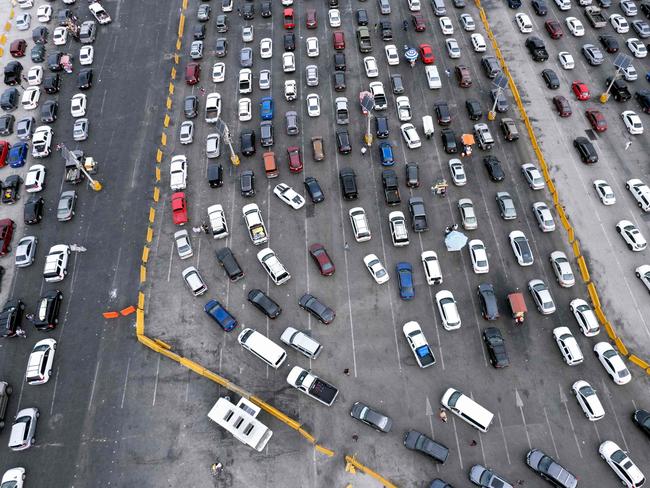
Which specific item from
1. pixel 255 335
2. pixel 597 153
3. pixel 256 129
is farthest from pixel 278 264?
pixel 597 153

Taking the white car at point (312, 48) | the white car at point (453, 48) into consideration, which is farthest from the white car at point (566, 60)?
the white car at point (312, 48)

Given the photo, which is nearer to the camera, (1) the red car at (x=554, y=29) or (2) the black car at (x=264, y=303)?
(2) the black car at (x=264, y=303)

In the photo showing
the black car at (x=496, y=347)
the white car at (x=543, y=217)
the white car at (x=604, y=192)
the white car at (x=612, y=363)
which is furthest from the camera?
the white car at (x=604, y=192)

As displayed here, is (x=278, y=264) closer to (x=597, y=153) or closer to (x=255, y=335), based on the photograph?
(x=255, y=335)

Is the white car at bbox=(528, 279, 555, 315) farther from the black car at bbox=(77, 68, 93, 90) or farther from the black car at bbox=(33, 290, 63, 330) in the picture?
the black car at bbox=(77, 68, 93, 90)

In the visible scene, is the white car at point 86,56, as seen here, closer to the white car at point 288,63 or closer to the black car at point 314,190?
the white car at point 288,63

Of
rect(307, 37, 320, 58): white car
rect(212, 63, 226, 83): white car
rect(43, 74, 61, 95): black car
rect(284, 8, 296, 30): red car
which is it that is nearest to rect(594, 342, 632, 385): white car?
rect(307, 37, 320, 58): white car
